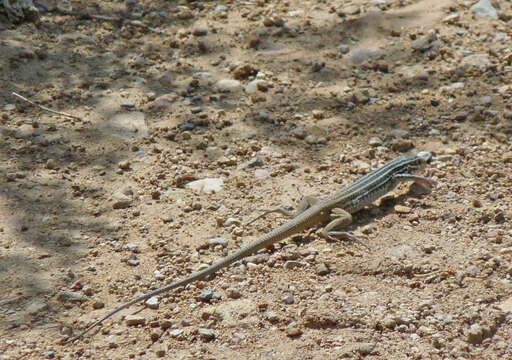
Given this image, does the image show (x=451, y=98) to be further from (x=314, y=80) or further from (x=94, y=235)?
(x=94, y=235)

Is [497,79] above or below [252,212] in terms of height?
above

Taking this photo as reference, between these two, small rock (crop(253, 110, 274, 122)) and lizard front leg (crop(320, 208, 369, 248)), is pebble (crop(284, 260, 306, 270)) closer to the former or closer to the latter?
lizard front leg (crop(320, 208, 369, 248))

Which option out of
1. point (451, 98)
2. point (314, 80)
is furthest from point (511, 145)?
point (314, 80)

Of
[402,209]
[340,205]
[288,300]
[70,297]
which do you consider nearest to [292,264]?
[288,300]

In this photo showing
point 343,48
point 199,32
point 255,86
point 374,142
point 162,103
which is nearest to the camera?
point 374,142

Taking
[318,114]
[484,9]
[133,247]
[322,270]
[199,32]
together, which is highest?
[484,9]

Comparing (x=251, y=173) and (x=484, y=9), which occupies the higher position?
(x=484, y=9)

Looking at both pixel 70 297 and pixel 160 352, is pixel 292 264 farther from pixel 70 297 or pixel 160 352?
pixel 70 297
